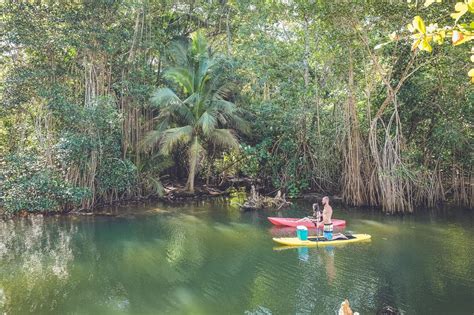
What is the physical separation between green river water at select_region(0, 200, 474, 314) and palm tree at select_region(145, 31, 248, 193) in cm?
355

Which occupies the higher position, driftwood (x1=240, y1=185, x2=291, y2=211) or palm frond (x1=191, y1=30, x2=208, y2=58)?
palm frond (x1=191, y1=30, x2=208, y2=58)

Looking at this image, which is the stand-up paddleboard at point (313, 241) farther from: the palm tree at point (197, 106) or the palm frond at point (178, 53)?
the palm frond at point (178, 53)

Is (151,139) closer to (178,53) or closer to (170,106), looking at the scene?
(170,106)

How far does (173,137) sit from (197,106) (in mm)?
1778

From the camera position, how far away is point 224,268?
318 inches

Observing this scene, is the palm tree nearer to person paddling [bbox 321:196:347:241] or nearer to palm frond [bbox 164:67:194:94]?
palm frond [bbox 164:67:194:94]

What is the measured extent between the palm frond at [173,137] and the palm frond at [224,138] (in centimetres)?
80

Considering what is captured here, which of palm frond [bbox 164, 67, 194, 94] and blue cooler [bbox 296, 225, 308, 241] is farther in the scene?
palm frond [bbox 164, 67, 194, 94]

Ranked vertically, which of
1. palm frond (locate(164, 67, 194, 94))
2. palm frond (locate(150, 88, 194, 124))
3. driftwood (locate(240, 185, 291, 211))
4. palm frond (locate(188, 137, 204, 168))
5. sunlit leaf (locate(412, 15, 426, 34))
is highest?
palm frond (locate(164, 67, 194, 94))

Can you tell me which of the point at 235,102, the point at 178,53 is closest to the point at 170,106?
the point at 178,53

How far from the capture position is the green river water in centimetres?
642

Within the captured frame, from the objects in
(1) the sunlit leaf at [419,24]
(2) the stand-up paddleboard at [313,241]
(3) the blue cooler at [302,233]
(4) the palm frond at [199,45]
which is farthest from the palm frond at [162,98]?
(1) the sunlit leaf at [419,24]

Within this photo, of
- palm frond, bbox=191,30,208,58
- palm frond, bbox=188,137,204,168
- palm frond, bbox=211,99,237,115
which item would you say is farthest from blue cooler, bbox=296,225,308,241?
palm frond, bbox=191,30,208,58

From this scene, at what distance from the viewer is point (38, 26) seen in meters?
12.7
